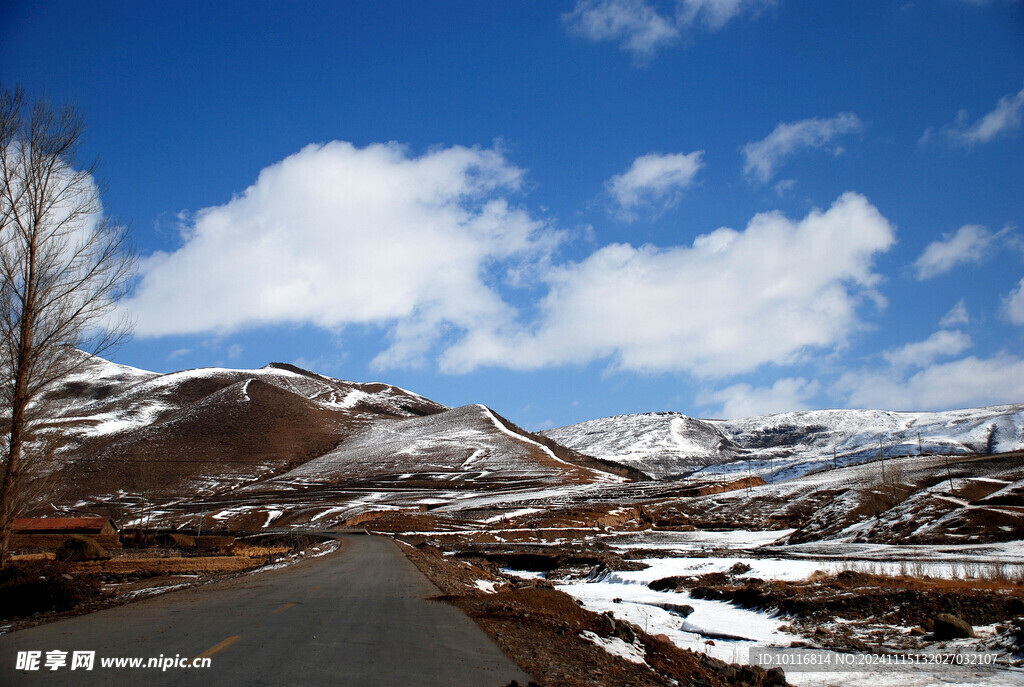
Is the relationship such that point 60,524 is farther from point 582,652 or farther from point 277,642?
point 582,652

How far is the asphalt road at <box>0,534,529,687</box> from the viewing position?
23.5 feet

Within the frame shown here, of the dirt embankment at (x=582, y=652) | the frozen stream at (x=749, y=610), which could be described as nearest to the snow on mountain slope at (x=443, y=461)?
the frozen stream at (x=749, y=610)

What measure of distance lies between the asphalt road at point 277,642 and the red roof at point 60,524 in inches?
2270

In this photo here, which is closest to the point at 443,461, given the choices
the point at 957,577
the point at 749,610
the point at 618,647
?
the point at 957,577

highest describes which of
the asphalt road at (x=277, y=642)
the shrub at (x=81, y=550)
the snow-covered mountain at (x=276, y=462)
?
the snow-covered mountain at (x=276, y=462)

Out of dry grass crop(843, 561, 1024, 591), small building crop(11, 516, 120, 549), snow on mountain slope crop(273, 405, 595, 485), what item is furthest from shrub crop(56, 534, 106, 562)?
snow on mountain slope crop(273, 405, 595, 485)

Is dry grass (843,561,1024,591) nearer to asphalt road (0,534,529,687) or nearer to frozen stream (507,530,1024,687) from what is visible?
frozen stream (507,530,1024,687)

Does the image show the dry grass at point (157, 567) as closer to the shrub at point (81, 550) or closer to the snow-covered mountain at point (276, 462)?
the shrub at point (81, 550)

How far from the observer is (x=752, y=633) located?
51.5 feet

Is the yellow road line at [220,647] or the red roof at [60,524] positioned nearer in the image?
the yellow road line at [220,647]

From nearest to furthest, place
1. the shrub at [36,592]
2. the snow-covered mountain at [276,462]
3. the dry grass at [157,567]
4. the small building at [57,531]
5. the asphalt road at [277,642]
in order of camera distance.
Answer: the asphalt road at [277,642], the shrub at [36,592], the dry grass at [157,567], the small building at [57,531], the snow-covered mountain at [276,462]

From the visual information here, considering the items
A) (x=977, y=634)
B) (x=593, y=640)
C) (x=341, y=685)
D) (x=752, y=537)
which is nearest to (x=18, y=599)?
(x=341, y=685)

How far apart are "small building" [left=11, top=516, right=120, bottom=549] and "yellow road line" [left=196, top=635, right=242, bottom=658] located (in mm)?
50212

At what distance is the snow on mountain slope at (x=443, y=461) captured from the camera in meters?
146
